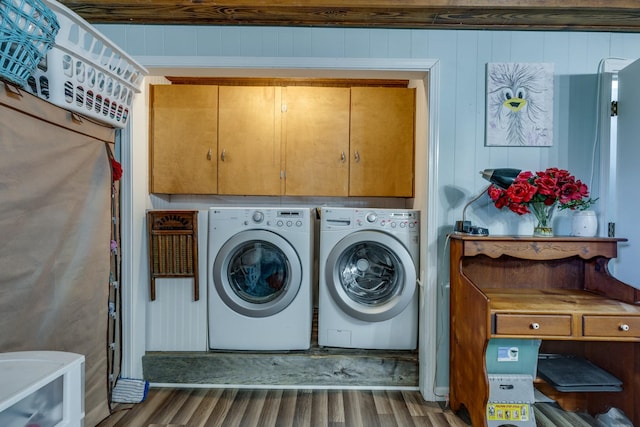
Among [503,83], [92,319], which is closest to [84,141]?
[92,319]

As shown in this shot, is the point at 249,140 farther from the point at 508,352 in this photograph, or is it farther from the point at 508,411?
the point at 508,411

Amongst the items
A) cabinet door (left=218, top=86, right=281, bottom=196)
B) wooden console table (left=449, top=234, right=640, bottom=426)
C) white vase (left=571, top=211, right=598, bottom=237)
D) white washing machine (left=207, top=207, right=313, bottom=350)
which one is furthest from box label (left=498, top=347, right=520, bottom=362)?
cabinet door (left=218, top=86, right=281, bottom=196)

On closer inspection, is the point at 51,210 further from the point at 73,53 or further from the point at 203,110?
the point at 203,110

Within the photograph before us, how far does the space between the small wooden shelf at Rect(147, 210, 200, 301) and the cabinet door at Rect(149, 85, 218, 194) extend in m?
0.38

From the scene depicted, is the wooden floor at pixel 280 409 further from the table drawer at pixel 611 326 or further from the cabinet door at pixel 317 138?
the cabinet door at pixel 317 138

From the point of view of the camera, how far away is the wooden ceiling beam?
5.74ft

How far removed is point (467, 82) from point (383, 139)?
26.4 inches

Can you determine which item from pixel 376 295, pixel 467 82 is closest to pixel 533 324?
pixel 376 295

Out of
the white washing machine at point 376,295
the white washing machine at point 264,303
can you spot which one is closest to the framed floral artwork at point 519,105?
the white washing machine at point 376,295

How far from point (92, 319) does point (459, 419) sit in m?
1.98

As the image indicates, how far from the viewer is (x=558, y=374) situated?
177cm

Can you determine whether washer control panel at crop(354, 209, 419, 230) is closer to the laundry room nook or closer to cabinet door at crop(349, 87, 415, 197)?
the laundry room nook

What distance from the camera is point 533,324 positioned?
4.96 feet

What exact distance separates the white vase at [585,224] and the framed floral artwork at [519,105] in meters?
0.45
